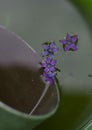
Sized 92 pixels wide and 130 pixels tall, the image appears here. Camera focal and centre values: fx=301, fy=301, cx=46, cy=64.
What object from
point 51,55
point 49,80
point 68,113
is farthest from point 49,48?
point 68,113

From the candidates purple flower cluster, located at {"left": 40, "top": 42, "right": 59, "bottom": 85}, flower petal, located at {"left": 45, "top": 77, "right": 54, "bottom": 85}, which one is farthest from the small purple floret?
flower petal, located at {"left": 45, "top": 77, "right": 54, "bottom": 85}

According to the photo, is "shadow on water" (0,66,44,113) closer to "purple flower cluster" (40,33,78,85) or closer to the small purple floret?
"purple flower cluster" (40,33,78,85)

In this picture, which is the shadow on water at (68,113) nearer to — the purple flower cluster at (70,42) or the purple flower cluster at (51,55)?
the purple flower cluster at (51,55)

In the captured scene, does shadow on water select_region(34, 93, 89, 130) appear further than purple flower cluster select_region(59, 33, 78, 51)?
No

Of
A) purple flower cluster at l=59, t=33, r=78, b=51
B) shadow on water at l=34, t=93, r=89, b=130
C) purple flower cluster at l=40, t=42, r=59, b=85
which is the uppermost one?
purple flower cluster at l=59, t=33, r=78, b=51

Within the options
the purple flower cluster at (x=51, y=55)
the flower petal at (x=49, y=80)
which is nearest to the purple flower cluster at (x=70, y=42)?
Result: the purple flower cluster at (x=51, y=55)

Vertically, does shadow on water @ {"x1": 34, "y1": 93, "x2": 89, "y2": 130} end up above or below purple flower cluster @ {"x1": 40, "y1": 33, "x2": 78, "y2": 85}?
below

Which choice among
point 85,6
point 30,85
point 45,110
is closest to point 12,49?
point 30,85
